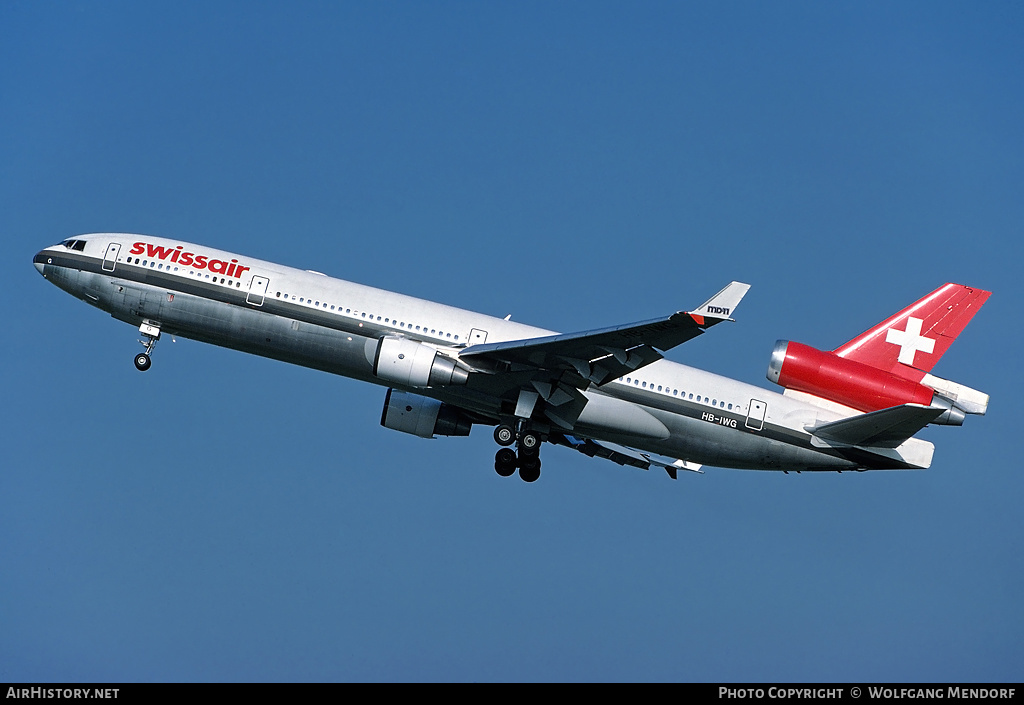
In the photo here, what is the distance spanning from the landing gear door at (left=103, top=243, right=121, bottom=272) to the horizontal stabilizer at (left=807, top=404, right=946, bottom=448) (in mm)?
23055

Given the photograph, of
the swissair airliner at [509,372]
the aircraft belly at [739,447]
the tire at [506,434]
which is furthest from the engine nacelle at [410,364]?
the aircraft belly at [739,447]

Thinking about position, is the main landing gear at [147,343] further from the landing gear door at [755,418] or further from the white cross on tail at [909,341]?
the white cross on tail at [909,341]

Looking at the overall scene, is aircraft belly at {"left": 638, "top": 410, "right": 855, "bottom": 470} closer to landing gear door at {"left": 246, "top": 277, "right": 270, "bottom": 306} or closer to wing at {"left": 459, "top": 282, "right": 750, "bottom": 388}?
wing at {"left": 459, "top": 282, "right": 750, "bottom": 388}

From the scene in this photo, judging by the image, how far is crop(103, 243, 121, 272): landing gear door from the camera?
36219 mm

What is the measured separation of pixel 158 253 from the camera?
119ft

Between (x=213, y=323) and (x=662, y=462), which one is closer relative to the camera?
(x=213, y=323)

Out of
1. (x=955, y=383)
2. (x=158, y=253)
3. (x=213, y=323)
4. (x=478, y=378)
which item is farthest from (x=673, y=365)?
(x=158, y=253)

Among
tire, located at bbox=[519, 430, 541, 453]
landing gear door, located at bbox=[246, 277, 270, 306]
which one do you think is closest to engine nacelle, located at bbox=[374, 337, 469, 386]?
tire, located at bbox=[519, 430, 541, 453]

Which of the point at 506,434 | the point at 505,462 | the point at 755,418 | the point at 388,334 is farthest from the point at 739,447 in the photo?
the point at 388,334

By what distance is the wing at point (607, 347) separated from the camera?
28391mm
